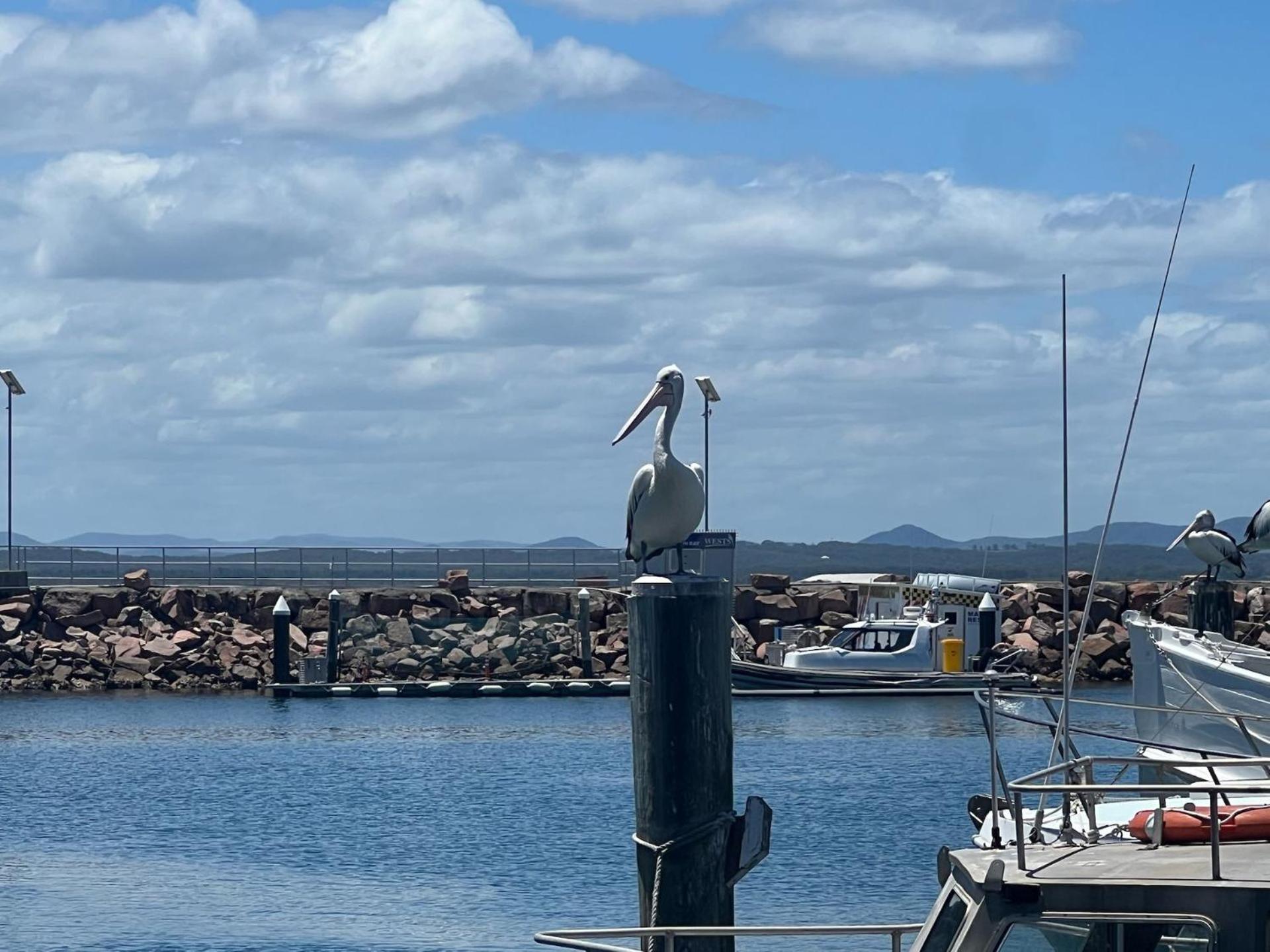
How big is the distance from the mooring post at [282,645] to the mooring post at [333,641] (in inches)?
34.9

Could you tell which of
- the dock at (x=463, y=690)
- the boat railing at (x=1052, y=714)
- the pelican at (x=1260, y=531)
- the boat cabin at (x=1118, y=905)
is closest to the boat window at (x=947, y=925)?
the boat cabin at (x=1118, y=905)

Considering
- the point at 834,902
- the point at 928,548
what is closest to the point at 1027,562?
the point at 928,548

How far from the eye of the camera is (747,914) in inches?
779

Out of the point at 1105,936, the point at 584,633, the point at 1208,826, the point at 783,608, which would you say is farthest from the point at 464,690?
the point at 1105,936

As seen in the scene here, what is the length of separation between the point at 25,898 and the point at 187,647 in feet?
84.7

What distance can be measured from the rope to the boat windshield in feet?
111

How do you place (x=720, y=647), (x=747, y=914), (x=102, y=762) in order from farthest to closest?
(x=102, y=762) < (x=747, y=914) < (x=720, y=647)

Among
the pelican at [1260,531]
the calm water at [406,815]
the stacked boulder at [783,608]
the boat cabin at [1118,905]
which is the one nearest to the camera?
the boat cabin at [1118,905]

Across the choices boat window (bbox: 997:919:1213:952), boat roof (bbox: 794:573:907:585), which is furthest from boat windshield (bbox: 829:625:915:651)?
boat window (bbox: 997:919:1213:952)

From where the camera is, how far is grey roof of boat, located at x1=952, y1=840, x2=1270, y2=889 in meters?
6.95

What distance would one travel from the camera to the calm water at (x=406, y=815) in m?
20.9

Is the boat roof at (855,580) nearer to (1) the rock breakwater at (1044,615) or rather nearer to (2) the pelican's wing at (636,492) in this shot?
(1) the rock breakwater at (1044,615)

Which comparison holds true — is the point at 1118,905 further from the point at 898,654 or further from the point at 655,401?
the point at 898,654

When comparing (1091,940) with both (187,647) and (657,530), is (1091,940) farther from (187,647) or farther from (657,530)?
(187,647)
